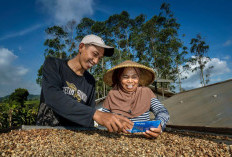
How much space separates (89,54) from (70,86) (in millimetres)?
502

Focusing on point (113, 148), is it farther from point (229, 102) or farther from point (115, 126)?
point (229, 102)

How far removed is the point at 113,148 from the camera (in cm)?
117

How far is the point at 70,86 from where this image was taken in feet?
6.74

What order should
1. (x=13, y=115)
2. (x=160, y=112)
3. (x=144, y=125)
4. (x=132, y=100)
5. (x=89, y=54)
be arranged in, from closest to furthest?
(x=144, y=125) < (x=160, y=112) < (x=132, y=100) < (x=89, y=54) < (x=13, y=115)

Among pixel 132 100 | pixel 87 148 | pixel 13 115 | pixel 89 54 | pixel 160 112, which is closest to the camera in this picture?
pixel 87 148

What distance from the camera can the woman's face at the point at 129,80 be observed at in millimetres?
2061

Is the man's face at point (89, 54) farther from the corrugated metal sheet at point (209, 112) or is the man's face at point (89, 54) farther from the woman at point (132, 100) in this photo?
the corrugated metal sheet at point (209, 112)

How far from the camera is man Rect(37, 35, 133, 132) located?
4.46 ft

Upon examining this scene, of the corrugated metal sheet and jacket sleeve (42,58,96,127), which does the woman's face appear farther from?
the corrugated metal sheet

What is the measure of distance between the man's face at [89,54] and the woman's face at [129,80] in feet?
1.46

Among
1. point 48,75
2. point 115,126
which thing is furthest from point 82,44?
point 115,126

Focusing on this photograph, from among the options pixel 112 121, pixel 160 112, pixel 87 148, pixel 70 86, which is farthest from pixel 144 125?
pixel 70 86

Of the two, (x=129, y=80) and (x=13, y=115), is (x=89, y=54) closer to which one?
(x=129, y=80)

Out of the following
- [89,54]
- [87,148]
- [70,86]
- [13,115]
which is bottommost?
[13,115]
